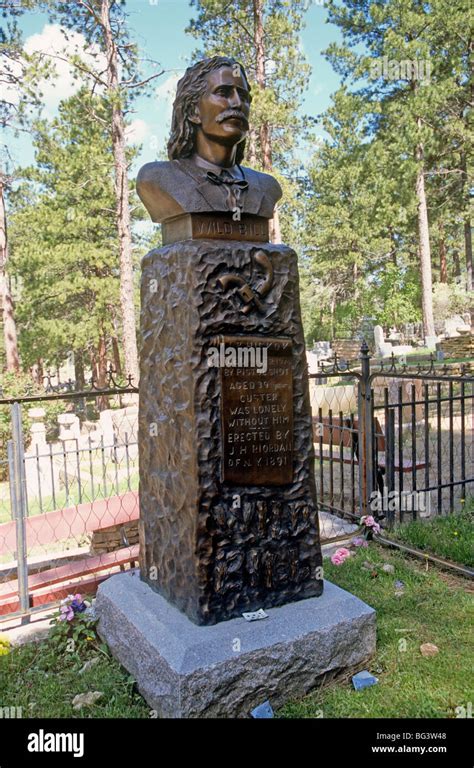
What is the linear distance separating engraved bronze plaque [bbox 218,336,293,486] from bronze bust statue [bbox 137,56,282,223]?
0.73 meters

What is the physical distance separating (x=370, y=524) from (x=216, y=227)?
123 inches

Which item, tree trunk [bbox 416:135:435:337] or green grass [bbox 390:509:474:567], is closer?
green grass [bbox 390:509:474:567]

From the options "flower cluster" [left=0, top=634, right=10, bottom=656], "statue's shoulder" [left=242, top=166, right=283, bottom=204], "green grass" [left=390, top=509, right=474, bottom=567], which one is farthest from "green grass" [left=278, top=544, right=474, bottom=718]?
"statue's shoulder" [left=242, top=166, right=283, bottom=204]

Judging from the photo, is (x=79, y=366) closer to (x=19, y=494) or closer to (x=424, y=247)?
(x=424, y=247)

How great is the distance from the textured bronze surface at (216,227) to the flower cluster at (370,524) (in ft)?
9.43

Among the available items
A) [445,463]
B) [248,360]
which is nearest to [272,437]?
[248,360]

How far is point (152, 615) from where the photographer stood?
3010 mm

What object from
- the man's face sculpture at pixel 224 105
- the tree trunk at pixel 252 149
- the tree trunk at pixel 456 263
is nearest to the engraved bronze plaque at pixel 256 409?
the man's face sculpture at pixel 224 105

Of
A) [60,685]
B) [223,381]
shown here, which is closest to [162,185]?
[223,381]

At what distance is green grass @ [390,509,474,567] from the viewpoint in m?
4.54

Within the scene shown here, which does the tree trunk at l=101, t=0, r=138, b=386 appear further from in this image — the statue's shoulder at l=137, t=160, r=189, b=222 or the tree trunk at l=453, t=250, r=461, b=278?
the tree trunk at l=453, t=250, r=461, b=278

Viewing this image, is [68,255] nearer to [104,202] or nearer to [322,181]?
[104,202]

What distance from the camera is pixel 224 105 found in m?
2.96

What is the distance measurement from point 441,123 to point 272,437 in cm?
2108
